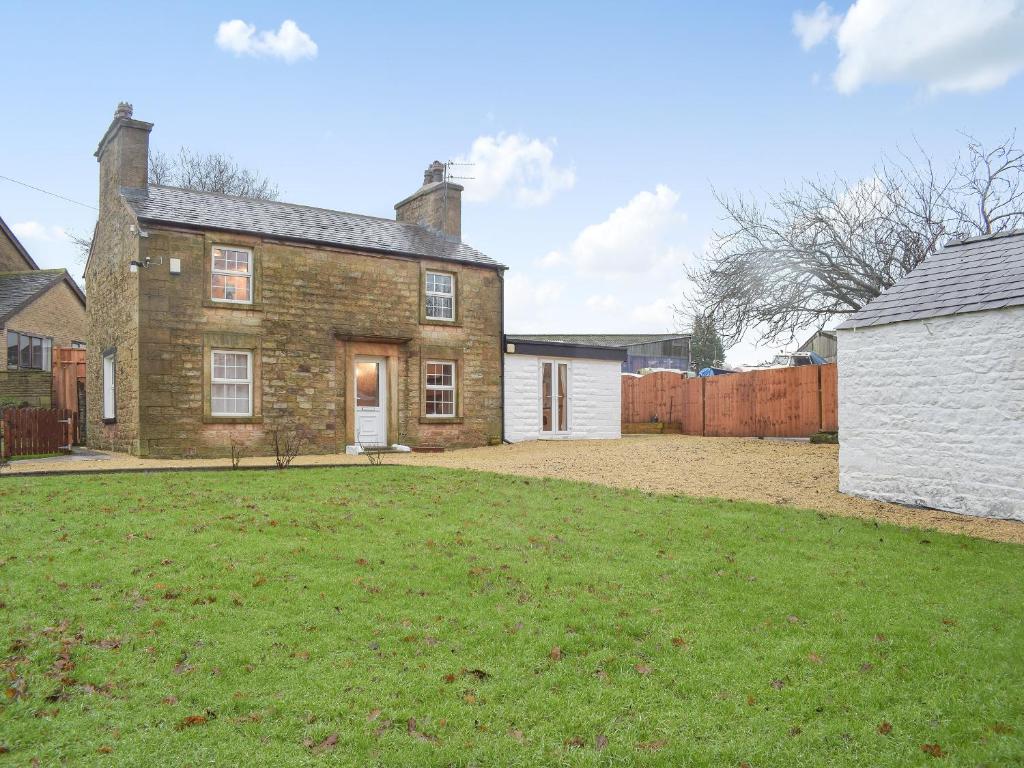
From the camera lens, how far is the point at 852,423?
12219mm

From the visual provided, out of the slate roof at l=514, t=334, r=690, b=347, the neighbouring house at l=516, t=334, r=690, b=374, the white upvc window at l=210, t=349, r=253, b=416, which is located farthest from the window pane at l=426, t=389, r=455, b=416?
the slate roof at l=514, t=334, r=690, b=347

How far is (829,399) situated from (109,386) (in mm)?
19889

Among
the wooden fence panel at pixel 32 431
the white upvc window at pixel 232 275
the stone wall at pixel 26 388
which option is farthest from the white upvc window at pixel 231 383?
the stone wall at pixel 26 388

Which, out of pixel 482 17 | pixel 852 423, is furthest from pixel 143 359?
pixel 852 423

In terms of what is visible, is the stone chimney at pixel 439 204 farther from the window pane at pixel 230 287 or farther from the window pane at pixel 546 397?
the window pane at pixel 230 287

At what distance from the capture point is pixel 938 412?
11.0 m

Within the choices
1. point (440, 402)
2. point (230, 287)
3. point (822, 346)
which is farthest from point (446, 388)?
point (822, 346)

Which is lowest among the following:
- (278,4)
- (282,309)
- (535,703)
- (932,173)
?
(535,703)

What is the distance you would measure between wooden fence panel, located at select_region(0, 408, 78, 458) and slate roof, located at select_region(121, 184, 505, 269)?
538cm

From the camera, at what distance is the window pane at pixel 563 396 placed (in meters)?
23.5

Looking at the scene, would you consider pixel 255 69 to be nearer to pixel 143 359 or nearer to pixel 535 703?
pixel 143 359

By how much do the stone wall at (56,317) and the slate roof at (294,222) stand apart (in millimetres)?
11339

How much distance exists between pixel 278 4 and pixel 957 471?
1494cm

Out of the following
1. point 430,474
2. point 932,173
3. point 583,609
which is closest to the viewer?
point 583,609
